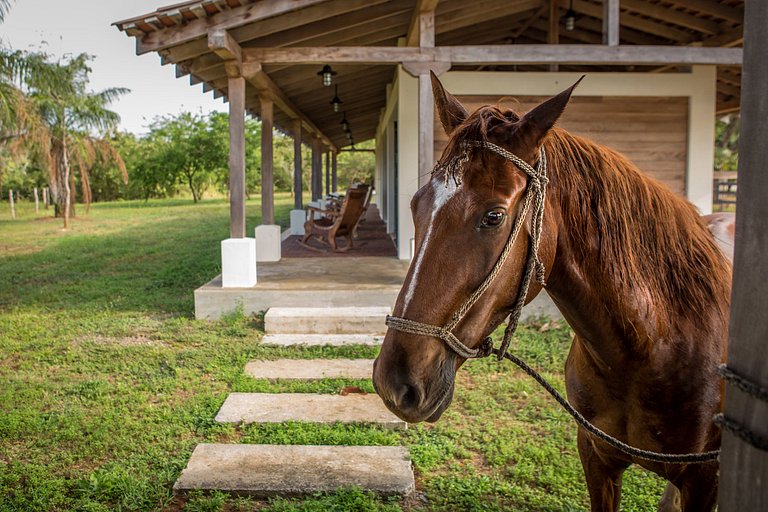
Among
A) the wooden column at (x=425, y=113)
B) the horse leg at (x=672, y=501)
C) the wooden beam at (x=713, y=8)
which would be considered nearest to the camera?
the horse leg at (x=672, y=501)

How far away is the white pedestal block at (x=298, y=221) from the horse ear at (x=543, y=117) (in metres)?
11.9

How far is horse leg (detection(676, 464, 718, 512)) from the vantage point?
1799 mm

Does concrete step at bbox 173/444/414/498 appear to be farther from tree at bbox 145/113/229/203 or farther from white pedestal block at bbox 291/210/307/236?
tree at bbox 145/113/229/203

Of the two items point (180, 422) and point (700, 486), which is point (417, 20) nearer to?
point (180, 422)

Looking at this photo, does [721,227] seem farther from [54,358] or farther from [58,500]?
[54,358]

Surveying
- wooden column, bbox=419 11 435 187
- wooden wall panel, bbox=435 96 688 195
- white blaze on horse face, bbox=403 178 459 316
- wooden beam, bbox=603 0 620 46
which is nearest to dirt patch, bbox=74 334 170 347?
wooden column, bbox=419 11 435 187

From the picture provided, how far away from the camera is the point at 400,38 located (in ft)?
30.6

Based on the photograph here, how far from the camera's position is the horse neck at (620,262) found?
1581mm

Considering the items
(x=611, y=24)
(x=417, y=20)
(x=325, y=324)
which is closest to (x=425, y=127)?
(x=417, y=20)

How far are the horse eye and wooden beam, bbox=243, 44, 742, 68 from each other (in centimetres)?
548

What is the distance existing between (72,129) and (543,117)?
20.8 m

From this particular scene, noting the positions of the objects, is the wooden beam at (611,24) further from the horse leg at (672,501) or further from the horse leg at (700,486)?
the horse leg at (700,486)

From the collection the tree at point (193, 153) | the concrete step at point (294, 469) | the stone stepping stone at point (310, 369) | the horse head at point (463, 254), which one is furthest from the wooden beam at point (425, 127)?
the tree at point (193, 153)

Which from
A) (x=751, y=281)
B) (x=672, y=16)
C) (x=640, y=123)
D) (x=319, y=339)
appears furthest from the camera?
(x=640, y=123)
